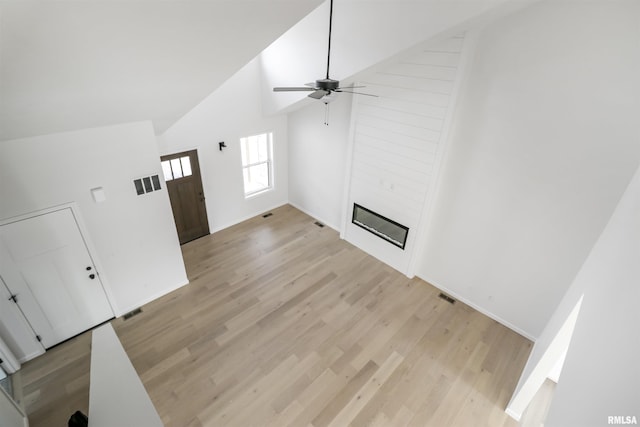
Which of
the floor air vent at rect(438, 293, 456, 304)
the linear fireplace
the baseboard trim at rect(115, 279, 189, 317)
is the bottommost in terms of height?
the baseboard trim at rect(115, 279, 189, 317)

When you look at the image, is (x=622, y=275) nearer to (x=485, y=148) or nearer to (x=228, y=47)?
(x=485, y=148)

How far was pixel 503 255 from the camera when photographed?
172 inches

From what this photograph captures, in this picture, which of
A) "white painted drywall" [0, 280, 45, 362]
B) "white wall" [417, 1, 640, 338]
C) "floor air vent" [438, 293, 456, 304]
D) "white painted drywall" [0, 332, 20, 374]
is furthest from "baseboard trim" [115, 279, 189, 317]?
"white wall" [417, 1, 640, 338]

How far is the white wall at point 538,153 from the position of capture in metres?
3.07

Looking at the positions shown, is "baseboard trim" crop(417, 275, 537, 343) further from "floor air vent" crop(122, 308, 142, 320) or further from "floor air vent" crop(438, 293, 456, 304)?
"floor air vent" crop(122, 308, 142, 320)

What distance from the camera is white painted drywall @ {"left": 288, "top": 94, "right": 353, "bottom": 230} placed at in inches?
230

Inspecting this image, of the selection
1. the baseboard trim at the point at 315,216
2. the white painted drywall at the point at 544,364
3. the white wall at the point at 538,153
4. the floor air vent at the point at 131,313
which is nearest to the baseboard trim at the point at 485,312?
the white wall at the point at 538,153

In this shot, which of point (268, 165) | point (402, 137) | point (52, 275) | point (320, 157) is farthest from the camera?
point (268, 165)

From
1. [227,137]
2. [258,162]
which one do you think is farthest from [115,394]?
[258,162]

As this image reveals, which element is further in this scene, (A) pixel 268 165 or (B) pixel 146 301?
(A) pixel 268 165

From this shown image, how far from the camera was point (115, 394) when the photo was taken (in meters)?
1.76

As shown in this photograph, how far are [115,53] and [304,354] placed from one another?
385cm

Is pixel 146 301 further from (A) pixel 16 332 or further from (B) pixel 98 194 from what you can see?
(B) pixel 98 194

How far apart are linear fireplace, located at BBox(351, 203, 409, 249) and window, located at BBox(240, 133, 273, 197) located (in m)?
2.45
